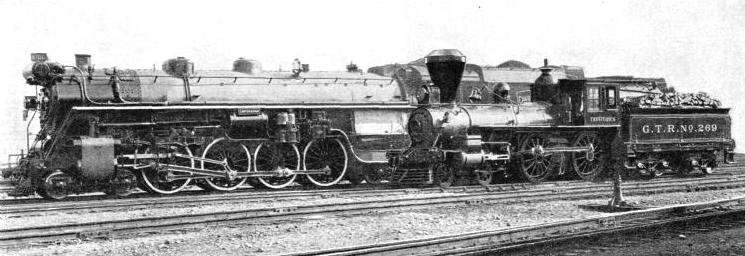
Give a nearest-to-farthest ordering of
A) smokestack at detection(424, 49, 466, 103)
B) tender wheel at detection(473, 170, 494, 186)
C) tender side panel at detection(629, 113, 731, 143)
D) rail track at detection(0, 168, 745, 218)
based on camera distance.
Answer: rail track at detection(0, 168, 745, 218)
smokestack at detection(424, 49, 466, 103)
tender wheel at detection(473, 170, 494, 186)
tender side panel at detection(629, 113, 731, 143)

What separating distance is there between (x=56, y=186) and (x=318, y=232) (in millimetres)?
6002

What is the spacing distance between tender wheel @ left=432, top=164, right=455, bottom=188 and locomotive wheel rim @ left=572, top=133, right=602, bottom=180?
333cm

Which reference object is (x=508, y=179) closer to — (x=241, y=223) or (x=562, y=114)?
(x=562, y=114)

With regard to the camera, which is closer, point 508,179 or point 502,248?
point 502,248

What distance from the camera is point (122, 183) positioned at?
43.4 feet

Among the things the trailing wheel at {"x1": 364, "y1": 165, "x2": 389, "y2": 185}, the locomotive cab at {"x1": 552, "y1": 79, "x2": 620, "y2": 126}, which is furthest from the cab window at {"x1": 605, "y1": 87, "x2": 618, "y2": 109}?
the trailing wheel at {"x1": 364, "y1": 165, "x2": 389, "y2": 185}

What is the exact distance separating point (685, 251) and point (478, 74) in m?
11.3

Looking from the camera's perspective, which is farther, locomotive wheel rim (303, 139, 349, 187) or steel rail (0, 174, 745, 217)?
locomotive wheel rim (303, 139, 349, 187)

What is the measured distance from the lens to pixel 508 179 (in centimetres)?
1642

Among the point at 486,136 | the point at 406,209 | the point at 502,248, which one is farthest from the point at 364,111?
the point at 502,248

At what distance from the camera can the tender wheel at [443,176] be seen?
1458 centimetres

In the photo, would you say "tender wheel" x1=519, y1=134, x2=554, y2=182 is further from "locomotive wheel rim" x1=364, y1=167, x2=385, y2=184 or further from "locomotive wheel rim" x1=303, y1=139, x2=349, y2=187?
"locomotive wheel rim" x1=303, y1=139, x2=349, y2=187

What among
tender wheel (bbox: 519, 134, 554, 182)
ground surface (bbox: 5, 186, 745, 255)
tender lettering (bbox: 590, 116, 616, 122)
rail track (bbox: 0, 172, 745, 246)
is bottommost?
ground surface (bbox: 5, 186, 745, 255)

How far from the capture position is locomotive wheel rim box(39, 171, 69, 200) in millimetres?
12609
